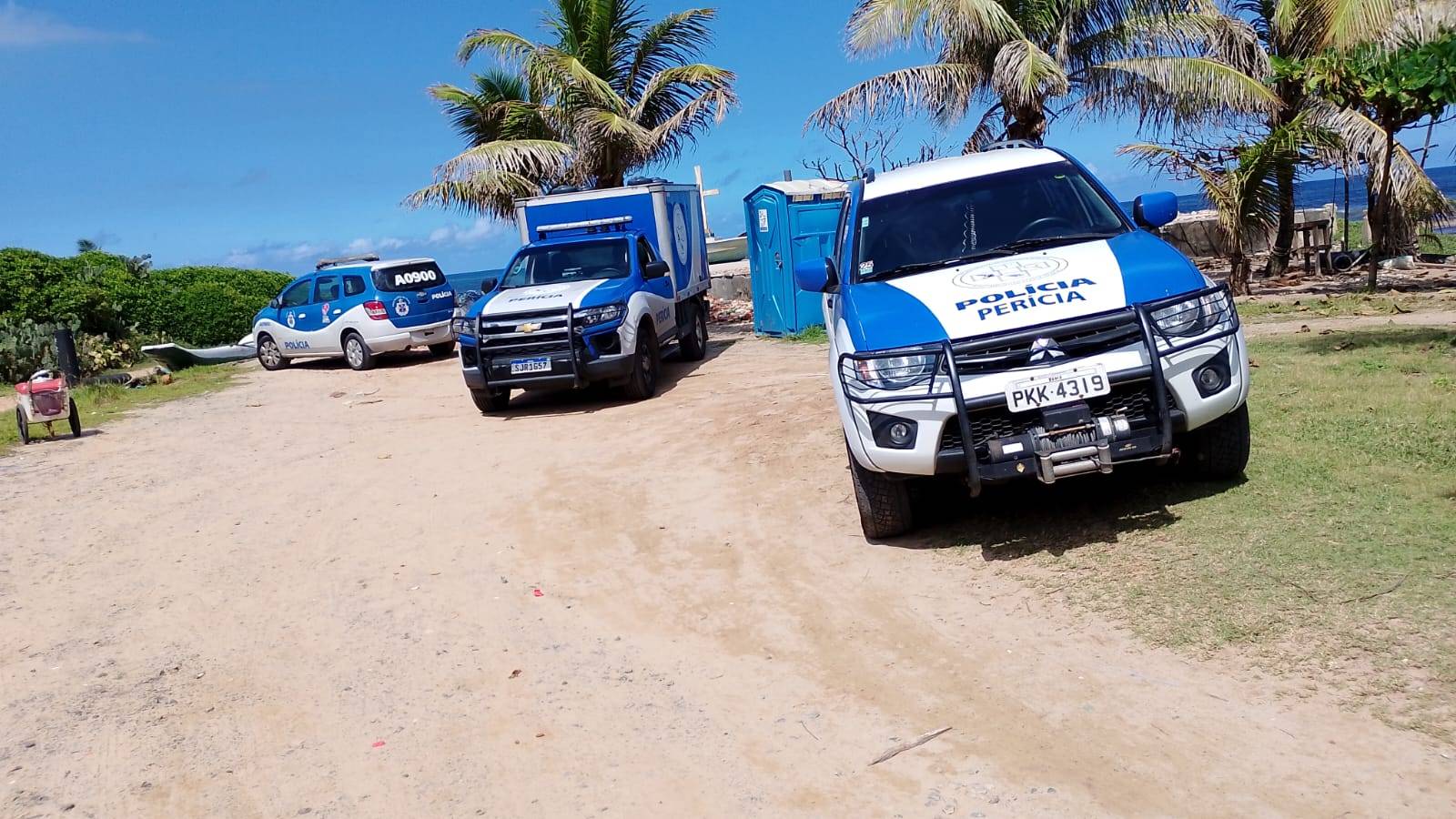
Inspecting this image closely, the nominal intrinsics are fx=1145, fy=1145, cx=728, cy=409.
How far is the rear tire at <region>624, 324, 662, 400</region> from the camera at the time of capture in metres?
12.5

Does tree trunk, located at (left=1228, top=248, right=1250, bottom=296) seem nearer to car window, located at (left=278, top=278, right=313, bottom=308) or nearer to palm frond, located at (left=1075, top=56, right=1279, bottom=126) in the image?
palm frond, located at (left=1075, top=56, right=1279, bottom=126)

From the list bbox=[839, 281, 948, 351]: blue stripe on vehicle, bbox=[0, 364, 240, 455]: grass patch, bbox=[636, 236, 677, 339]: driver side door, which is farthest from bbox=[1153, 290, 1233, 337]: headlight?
bbox=[0, 364, 240, 455]: grass patch

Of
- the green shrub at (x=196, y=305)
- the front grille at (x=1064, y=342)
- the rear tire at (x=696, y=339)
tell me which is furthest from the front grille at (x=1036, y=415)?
the green shrub at (x=196, y=305)

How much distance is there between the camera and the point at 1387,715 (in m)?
3.71

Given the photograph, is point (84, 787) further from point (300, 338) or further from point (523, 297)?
point (300, 338)

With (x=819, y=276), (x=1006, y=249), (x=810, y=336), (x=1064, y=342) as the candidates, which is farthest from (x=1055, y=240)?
(x=810, y=336)

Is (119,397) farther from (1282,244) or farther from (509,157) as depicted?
(1282,244)

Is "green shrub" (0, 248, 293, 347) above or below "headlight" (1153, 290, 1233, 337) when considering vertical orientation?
above

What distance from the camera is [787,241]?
55.4 ft

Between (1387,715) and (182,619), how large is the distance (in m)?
5.66

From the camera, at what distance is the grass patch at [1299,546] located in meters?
4.13

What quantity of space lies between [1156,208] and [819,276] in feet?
6.46

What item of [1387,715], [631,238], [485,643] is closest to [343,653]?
[485,643]

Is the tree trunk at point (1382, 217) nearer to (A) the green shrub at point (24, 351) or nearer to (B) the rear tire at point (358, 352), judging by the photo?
(B) the rear tire at point (358, 352)
